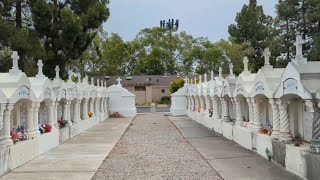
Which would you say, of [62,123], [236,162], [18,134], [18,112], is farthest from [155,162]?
[62,123]

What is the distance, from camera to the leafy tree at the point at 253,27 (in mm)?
53156

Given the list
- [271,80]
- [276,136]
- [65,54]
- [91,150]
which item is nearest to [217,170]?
[276,136]

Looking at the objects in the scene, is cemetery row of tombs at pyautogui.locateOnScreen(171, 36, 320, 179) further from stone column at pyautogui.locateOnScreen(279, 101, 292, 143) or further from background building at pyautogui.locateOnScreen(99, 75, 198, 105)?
background building at pyautogui.locateOnScreen(99, 75, 198, 105)

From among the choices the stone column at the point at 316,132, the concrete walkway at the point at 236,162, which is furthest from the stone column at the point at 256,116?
the stone column at the point at 316,132

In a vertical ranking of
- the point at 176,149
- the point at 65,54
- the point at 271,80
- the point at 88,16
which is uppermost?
the point at 88,16

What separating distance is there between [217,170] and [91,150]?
5.54 metres

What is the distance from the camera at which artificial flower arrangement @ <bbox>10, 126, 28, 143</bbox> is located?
11806 mm

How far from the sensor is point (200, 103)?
2838cm

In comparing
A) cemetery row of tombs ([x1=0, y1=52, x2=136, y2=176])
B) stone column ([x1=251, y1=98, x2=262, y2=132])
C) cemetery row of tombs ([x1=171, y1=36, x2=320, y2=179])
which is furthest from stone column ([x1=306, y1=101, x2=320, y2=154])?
cemetery row of tombs ([x1=0, y1=52, x2=136, y2=176])

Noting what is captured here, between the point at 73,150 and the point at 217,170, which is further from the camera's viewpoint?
the point at 73,150

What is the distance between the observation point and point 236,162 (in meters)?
11.6

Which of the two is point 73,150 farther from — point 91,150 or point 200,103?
point 200,103

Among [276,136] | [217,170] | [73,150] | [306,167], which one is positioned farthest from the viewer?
[73,150]

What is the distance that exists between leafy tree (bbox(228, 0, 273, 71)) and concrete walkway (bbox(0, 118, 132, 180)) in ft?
128
